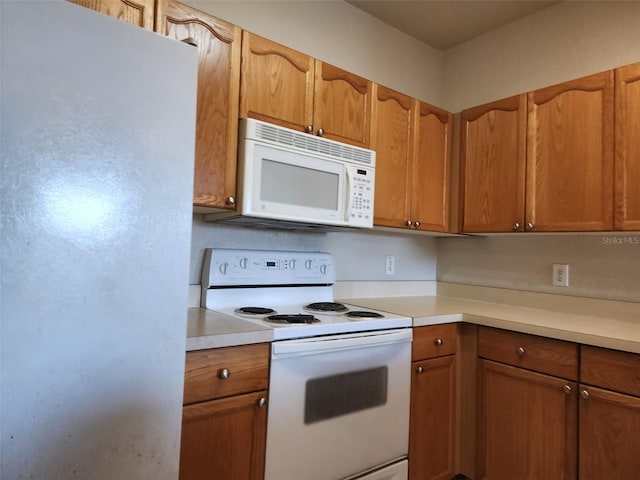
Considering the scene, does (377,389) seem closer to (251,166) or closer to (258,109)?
(251,166)

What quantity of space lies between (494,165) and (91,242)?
1.97 metres

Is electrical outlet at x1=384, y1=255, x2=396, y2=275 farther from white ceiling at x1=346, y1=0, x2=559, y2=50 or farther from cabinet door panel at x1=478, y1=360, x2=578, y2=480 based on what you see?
white ceiling at x1=346, y1=0, x2=559, y2=50

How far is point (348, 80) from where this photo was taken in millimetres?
1937

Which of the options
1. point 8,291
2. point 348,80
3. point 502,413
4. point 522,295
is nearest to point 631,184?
point 522,295

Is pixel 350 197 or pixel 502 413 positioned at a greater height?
pixel 350 197

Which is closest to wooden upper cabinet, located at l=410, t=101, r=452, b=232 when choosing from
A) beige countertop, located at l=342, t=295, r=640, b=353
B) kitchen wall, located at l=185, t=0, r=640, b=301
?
kitchen wall, located at l=185, t=0, r=640, b=301

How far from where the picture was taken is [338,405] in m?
1.54

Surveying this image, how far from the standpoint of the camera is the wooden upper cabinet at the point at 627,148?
1.69 meters

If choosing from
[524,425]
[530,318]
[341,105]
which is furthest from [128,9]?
[524,425]

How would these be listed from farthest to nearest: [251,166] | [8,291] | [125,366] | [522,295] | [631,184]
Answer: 1. [522,295]
2. [631,184]
3. [251,166]
4. [125,366]
5. [8,291]

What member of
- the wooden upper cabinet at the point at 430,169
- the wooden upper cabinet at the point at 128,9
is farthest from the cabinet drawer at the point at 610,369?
the wooden upper cabinet at the point at 128,9

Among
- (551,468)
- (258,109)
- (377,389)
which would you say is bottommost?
(551,468)

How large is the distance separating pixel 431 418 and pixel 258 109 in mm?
1568

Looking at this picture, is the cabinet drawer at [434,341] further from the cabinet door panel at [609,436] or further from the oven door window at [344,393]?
the cabinet door panel at [609,436]
